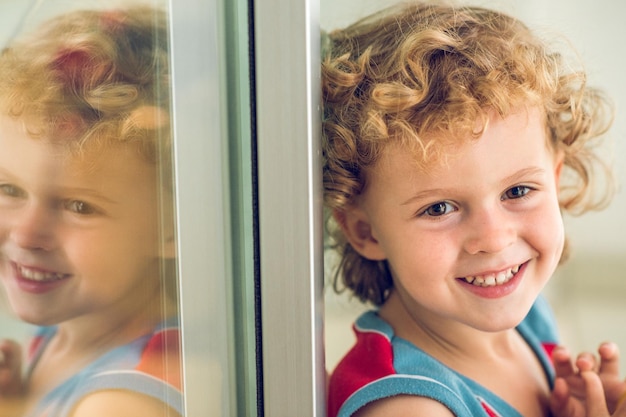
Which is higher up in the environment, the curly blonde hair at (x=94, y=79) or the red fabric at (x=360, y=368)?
the curly blonde hair at (x=94, y=79)

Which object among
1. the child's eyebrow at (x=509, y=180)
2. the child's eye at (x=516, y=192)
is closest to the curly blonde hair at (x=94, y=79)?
the child's eyebrow at (x=509, y=180)

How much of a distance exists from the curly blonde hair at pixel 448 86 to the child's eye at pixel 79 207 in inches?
15.2

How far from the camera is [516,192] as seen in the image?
102 cm

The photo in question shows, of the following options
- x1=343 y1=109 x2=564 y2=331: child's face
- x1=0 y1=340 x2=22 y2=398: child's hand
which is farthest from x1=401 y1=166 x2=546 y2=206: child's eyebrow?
x1=0 y1=340 x2=22 y2=398: child's hand

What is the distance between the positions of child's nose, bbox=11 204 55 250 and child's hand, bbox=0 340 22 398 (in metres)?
0.12

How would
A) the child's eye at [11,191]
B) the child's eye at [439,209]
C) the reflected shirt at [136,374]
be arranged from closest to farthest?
the child's eye at [11,191]
the reflected shirt at [136,374]
the child's eye at [439,209]

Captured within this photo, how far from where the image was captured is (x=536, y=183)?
1.03 m

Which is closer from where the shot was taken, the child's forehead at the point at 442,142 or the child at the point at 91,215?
the child at the point at 91,215

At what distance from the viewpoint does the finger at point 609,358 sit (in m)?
1.05

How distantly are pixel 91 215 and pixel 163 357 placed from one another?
9.4 inches

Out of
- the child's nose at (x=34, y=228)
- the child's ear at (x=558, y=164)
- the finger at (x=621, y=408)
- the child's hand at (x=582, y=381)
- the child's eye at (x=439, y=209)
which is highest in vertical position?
the child's ear at (x=558, y=164)

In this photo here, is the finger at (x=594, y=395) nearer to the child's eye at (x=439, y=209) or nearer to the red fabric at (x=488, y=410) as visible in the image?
the red fabric at (x=488, y=410)

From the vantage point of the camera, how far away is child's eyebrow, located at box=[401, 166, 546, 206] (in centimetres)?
101

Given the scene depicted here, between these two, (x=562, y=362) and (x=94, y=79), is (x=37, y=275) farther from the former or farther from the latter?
→ (x=562, y=362)
